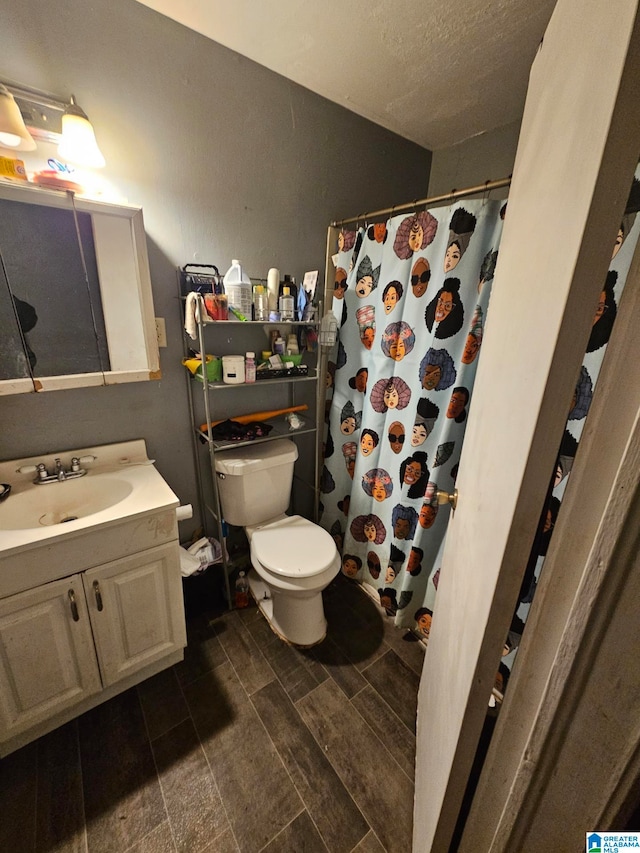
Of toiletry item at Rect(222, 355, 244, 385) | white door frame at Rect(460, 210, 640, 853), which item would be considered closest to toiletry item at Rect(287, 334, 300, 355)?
toiletry item at Rect(222, 355, 244, 385)

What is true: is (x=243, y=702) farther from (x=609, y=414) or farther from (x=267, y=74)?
(x=267, y=74)

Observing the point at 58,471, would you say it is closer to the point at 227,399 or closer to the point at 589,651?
the point at 227,399

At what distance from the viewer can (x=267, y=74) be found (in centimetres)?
135

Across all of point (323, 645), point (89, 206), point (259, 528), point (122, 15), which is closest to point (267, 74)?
point (122, 15)

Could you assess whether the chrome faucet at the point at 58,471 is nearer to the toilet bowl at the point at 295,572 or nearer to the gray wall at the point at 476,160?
the toilet bowl at the point at 295,572

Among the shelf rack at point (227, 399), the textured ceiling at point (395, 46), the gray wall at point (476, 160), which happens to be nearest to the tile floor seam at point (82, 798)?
the shelf rack at point (227, 399)

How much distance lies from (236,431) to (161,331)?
0.53 metres

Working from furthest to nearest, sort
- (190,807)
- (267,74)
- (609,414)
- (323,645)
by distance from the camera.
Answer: (323,645)
(267,74)
(190,807)
(609,414)

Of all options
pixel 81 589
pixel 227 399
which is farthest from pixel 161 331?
pixel 81 589

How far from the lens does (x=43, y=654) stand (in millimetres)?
1023

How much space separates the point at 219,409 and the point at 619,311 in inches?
58.4

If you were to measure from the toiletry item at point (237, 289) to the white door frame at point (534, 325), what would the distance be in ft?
3.13

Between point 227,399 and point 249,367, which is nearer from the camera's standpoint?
point 249,367
